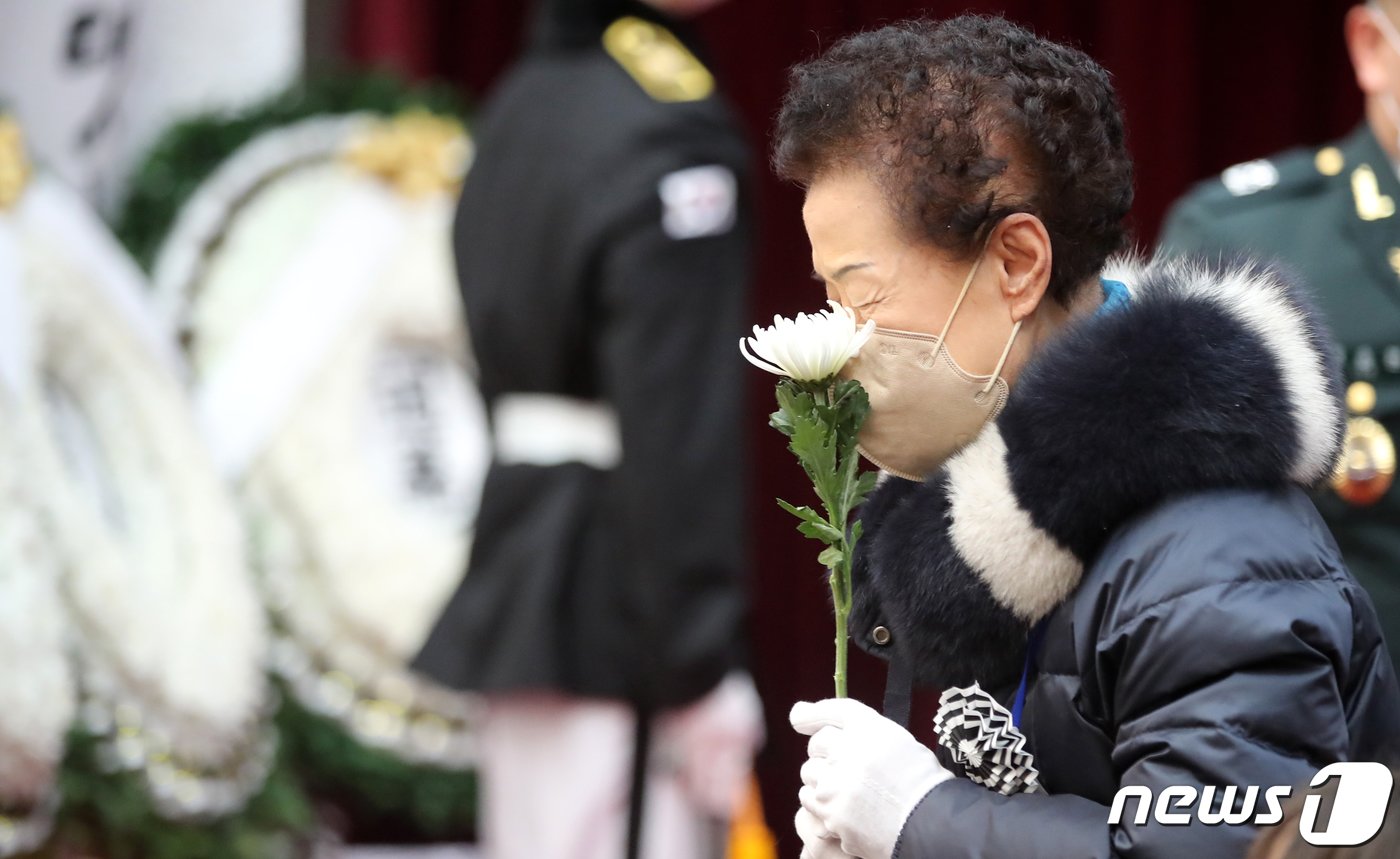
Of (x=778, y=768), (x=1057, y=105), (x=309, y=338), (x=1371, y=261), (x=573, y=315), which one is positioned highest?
(x=1057, y=105)

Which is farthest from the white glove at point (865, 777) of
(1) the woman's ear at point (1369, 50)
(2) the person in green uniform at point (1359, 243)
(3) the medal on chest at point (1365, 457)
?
(1) the woman's ear at point (1369, 50)

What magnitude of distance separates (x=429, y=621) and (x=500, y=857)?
74 centimetres

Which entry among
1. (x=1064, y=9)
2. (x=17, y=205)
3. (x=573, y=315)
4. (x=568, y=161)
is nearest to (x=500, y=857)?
(x=573, y=315)

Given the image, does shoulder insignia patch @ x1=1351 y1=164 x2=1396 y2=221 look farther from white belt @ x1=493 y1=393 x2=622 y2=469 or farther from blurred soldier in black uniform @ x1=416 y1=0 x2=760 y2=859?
white belt @ x1=493 y1=393 x2=622 y2=469

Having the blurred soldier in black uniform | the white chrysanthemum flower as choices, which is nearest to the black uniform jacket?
the blurred soldier in black uniform

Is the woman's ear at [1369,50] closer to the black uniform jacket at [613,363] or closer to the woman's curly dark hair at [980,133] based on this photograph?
the black uniform jacket at [613,363]

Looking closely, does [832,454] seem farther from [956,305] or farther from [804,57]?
[804,57]

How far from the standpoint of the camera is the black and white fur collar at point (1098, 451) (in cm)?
134

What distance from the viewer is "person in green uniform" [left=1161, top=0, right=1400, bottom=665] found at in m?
2.48

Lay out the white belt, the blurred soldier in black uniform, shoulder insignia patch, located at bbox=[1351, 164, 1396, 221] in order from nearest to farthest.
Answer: shoulder insignia patch, located at bbox=[1351, 164, 1396, 221]
the blurred soldier in black uniform
the white belt

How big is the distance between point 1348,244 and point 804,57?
167 cm

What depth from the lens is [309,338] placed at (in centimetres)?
376

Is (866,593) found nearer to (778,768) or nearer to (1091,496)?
(1091,496)

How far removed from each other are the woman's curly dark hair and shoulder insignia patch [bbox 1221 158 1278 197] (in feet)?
4.51
